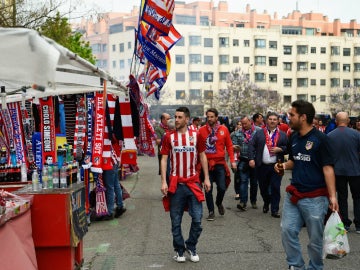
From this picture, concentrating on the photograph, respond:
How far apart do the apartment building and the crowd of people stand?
261ft

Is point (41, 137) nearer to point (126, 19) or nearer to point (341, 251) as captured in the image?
point (341, 251)

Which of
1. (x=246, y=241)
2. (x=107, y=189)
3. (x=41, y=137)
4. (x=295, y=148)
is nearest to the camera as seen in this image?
(x=295, y=148)

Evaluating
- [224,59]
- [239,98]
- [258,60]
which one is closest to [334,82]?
[258,60]

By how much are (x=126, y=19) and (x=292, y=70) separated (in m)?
35.4

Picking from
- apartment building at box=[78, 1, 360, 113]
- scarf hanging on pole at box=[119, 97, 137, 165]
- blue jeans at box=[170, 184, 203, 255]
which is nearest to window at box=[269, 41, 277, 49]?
apartment building at box=[78, 1, 360, 113]

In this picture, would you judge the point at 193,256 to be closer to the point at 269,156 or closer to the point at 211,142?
the point at 211,142

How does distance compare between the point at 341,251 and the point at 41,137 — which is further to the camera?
the point at 41,137

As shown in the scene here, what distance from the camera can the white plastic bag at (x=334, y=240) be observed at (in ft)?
17.4

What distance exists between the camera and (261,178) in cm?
1059

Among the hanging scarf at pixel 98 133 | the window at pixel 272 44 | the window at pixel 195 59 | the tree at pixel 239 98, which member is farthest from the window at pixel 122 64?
the hanging scarf at pixel 98 133

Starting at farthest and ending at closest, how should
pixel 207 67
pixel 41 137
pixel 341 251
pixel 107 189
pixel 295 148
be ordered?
1. pixel 207 67
2. pixel 107 189
3. pixel 41 137
4. pixel 295 148
5. pixel 341 251

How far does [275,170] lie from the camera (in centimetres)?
639

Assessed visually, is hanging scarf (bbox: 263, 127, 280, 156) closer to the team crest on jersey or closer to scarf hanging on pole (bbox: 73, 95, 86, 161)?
scarf hanging on pole (bbox: 73, 95, 86, 161)

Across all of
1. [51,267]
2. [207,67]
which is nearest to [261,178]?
[51,267]
